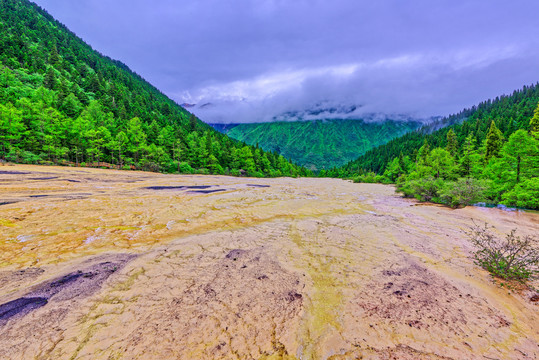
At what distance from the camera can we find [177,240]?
691 cm

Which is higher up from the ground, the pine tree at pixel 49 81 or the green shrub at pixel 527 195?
the pine tree at pixel 49 81

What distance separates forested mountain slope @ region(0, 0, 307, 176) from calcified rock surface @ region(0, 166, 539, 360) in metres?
38.6

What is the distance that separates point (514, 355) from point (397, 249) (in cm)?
413

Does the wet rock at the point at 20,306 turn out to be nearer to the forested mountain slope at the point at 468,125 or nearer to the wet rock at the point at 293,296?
the wet rock at the point at 293,296

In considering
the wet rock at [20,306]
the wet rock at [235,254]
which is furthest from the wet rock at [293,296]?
the wet rock at [20,306]

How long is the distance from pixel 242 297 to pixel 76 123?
166ft

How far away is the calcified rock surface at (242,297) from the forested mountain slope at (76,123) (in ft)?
127

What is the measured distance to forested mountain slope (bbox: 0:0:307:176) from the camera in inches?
1320

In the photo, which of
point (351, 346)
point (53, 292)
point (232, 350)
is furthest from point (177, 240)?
point (351, 346)

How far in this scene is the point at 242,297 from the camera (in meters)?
4.09

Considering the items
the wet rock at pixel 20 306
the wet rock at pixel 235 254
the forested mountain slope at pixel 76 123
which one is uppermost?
the forested mountain slope at pixel 76 123

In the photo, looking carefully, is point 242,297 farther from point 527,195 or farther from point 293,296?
point 527,195

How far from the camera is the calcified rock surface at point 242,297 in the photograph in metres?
2.92

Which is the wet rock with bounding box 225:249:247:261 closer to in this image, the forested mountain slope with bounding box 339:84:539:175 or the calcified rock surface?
the calcified rock surface
